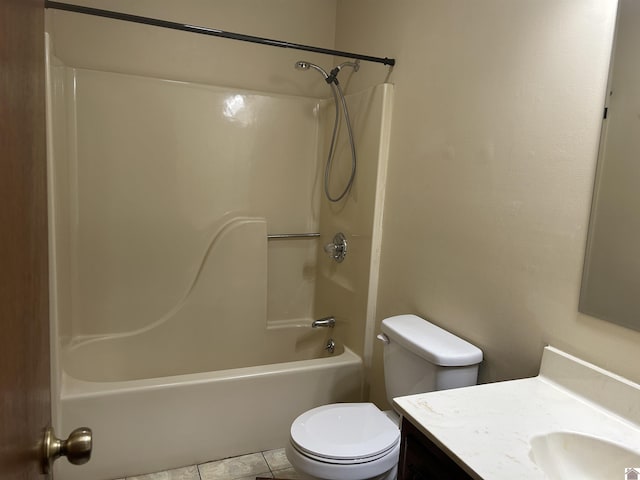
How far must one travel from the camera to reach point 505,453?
35.8 inches

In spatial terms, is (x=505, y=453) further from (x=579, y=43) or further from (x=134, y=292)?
(x=134, y=292)

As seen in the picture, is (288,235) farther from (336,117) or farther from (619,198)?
(619,198)

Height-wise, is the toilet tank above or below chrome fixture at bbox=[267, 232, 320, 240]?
below

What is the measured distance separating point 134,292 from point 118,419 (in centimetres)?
81

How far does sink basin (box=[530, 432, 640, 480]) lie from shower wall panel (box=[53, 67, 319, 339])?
1.91m

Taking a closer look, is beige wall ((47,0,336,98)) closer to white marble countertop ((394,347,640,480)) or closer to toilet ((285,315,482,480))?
toilet ((285,315,482,480))

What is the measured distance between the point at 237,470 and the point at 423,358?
110 cm

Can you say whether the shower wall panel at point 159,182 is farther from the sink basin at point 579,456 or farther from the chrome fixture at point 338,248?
the sink basin at point 579,456

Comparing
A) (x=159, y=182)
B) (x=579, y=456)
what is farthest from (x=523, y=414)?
(x=159, y=182)

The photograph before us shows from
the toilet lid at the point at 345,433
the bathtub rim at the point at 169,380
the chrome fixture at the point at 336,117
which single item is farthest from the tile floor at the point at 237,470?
the chrome fixture at the point at 336,117

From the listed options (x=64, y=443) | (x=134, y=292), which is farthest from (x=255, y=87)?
(x=64, y=443)

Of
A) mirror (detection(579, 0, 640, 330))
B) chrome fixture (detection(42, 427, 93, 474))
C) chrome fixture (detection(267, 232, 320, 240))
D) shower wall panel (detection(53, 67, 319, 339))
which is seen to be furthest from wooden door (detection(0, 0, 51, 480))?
chrome fixture (detection(267, 232, 320, 240))

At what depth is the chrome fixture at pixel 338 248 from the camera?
8.27 ft

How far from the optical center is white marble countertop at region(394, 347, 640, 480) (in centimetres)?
90
